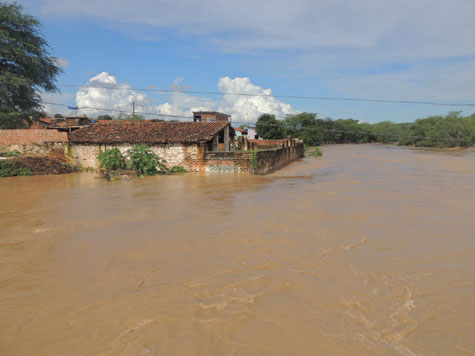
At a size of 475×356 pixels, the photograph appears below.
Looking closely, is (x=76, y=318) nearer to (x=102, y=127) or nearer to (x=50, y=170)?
(x=50, y=170)

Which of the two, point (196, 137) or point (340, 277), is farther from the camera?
point (196, 137)

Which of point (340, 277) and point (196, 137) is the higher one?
point (196, 137)

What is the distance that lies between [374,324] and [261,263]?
6.26 feet

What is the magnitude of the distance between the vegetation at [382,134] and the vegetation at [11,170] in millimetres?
28558

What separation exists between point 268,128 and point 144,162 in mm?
33948

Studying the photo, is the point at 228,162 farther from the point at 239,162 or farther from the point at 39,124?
the point at 39,124

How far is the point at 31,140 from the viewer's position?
1903cm

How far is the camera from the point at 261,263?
4906mm

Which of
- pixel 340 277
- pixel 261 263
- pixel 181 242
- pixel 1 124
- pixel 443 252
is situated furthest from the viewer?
pixel 1 124

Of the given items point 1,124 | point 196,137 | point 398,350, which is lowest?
point 398,350

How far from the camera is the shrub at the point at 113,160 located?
18234mm

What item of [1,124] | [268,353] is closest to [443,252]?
[268,353]

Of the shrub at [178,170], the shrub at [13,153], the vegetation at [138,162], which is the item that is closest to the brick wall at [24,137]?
the shrub at [13,153]

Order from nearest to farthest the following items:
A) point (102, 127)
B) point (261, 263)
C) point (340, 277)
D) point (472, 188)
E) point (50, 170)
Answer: point (340, 277) < point (261, 263) < point (472, 188) < point (50, 170) < point (102, 127)
